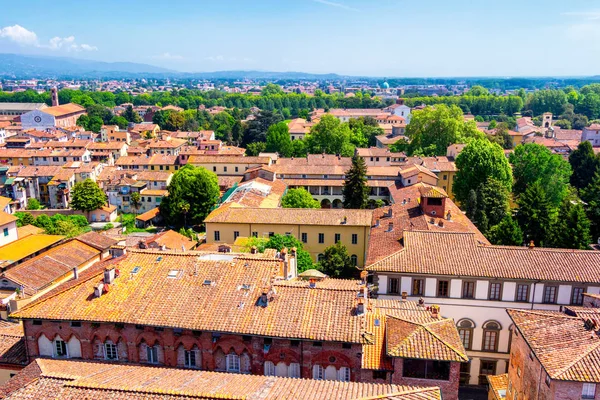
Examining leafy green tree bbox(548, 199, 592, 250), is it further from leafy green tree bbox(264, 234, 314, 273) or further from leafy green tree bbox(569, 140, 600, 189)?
leafy green tree bbox(569, 140, 600, 189)

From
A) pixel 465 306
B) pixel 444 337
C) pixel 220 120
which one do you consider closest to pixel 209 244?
pixel 465 306

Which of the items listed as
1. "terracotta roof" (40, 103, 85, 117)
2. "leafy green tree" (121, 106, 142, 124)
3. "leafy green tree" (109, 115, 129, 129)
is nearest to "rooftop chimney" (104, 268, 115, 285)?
"leafy green tree" (109, 115, 129, 129)

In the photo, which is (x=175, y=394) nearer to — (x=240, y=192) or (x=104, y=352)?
(x=104, y=352)

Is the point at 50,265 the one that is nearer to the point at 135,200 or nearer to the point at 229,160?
the point at 135,200

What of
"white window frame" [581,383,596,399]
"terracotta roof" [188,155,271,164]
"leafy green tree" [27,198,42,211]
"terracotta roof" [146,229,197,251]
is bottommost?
"leafy green tree" [27,198,42,211]

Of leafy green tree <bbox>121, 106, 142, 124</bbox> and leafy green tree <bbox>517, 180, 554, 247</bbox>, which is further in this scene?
leafy green tree <bbox>121, 106, 142, 124</bbox>

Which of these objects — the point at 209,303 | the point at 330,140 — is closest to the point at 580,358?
the point at 209,303
